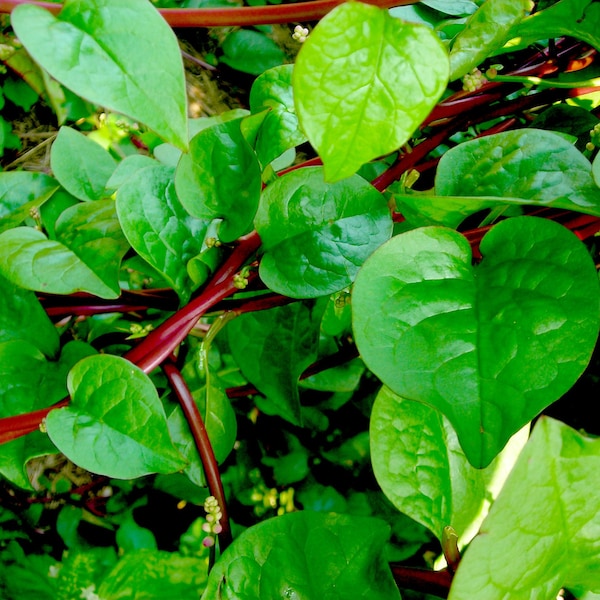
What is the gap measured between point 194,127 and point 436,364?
0.42m

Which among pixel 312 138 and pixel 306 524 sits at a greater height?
pixel 312 138

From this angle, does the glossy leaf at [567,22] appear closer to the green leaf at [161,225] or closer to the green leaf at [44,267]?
Answer: the green leaf at [161,225]

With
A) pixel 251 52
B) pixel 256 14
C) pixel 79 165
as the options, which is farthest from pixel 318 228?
pixel 251 52

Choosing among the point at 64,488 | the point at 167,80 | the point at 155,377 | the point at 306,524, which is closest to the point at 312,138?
the point at 167,80

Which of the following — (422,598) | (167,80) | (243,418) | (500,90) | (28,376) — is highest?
(167,80)

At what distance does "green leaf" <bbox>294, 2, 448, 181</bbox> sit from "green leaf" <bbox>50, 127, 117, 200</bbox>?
40cm

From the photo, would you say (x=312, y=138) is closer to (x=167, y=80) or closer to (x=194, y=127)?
(x=167, y=80)

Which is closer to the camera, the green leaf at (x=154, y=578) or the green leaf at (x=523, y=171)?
the green leaf at (x=523, y=171)

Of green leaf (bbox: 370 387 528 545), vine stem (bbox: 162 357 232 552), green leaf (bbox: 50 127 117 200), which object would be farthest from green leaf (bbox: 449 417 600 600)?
green leaf (bbox: 50 127 117 200)

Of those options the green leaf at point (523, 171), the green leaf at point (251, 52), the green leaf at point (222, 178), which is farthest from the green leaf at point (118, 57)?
the green leaf at point (251, 52)

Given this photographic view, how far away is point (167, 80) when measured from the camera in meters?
0.35

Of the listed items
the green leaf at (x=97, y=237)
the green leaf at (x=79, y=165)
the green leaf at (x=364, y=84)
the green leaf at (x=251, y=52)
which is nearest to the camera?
the green leaf at (x=364, y=84)

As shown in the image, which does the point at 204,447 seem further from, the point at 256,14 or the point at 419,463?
the point at 256,14

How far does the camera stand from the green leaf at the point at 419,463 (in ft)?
1.65
